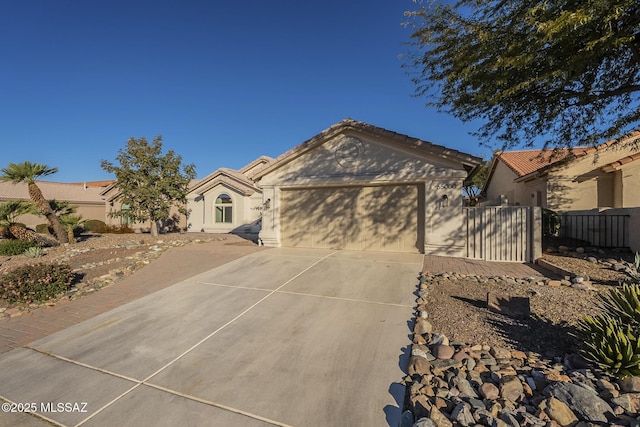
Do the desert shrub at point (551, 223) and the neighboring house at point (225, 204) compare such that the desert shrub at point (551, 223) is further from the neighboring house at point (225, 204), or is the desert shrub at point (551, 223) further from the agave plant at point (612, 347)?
the neighboring house at point (225, 204)

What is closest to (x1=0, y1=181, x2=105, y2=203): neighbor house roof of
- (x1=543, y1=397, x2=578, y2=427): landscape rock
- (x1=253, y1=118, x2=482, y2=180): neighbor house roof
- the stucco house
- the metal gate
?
the stucco house

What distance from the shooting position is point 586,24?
5.82 metres

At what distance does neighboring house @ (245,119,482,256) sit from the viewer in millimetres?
9234

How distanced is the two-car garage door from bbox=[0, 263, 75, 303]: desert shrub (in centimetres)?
665

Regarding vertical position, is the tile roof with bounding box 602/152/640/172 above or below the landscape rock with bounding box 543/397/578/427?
above

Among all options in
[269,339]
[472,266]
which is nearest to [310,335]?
[269,339]

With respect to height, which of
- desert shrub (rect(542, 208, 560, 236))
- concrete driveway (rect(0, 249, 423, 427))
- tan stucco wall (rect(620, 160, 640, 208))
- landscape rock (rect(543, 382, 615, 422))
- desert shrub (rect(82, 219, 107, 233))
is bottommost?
concrete driveway (rect(0, 249, 423, 427))

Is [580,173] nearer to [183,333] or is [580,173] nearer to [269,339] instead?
[269,339]

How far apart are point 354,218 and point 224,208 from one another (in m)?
11.4

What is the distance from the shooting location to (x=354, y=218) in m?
10.4

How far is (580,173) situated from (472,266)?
11.0m

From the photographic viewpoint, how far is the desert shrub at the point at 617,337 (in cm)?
287

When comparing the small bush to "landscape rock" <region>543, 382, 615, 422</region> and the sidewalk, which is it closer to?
the sidewalk

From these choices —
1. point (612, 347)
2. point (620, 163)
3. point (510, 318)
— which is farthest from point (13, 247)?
point (620, 163)
